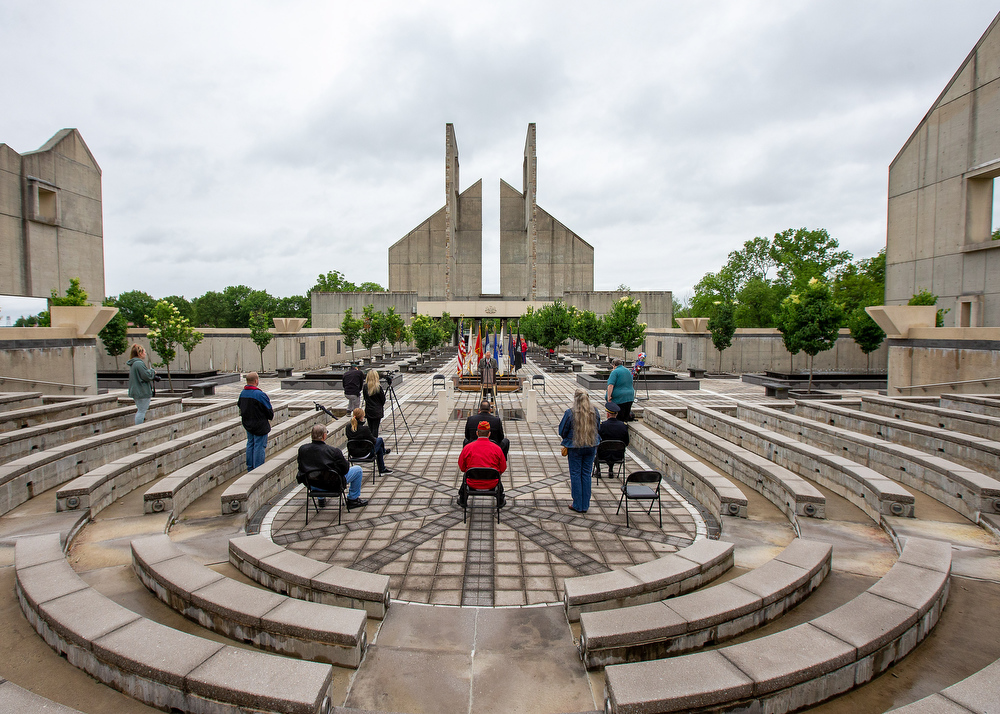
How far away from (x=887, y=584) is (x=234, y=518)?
7.18 metres

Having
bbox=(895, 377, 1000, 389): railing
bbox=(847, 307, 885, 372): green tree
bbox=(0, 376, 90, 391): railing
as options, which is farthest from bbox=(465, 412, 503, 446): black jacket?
bbox=(847, 307, 885, 372): green tree

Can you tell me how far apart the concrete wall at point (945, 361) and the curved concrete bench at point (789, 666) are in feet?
51.0

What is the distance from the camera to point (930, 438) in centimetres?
959

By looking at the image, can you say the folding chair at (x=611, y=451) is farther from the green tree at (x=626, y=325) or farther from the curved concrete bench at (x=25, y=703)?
the green tree at (x=626, y=325)

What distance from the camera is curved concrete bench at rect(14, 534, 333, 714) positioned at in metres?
3.10

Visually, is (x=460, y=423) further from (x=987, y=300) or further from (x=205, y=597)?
(x=987, y=300)

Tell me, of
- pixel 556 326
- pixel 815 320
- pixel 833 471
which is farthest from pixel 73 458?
pixel 556 326

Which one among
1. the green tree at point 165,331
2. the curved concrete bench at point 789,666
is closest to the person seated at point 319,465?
the curved concrete bench at point 789,666

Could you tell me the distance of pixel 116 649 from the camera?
340cm

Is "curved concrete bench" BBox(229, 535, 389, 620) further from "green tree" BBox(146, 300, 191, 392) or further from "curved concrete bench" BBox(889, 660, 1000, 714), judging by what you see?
"green tree" BBox(146, 300, 191, 392)

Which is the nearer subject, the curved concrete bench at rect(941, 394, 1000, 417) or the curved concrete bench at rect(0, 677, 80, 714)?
the curved concrete bench at rect(0, 677, 80, 714)

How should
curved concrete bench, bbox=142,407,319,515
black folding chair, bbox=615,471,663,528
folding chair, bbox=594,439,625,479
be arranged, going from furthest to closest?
folding chair, bbox=594,439,625,479 < curved concrete bench, bbox=142,407,319,515 < black folding chair, bbox=615,471,663,528

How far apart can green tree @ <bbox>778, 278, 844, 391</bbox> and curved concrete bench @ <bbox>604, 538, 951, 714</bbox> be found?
19.0 m

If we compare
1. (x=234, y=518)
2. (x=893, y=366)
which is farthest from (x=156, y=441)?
(x=893, y=366)
